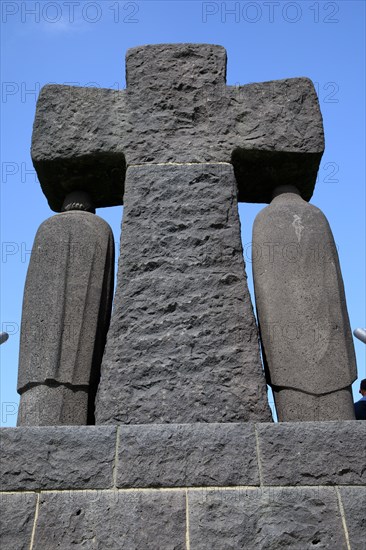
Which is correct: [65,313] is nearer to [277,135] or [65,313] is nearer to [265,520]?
[265,520]

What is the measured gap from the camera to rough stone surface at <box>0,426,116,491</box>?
2662 millimetres

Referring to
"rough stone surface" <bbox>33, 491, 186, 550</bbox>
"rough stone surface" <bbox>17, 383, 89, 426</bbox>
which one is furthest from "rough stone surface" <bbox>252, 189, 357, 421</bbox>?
"rough stone surface" <bbox>17, 383, 89, 426</bbox>

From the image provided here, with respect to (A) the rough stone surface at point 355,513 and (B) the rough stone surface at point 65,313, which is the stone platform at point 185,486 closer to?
(A) the rough stone surface at point 355,513

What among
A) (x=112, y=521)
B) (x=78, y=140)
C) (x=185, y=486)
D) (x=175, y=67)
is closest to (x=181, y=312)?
(x=185, y=486)

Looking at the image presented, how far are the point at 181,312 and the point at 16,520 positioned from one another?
1.29 meters

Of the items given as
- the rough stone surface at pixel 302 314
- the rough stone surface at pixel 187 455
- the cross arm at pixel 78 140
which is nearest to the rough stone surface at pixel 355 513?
the rough stone surface at pixel 187 455

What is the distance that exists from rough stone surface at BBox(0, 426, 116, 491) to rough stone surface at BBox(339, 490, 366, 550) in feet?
3.21

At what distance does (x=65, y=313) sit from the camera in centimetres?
337

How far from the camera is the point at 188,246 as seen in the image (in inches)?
139

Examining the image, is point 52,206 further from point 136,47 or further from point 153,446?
point 153,446

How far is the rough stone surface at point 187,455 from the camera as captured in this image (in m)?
2.64

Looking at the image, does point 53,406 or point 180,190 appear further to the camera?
point 180,190

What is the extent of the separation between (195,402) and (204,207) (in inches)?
46.2

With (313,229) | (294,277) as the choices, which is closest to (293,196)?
(313,229)
